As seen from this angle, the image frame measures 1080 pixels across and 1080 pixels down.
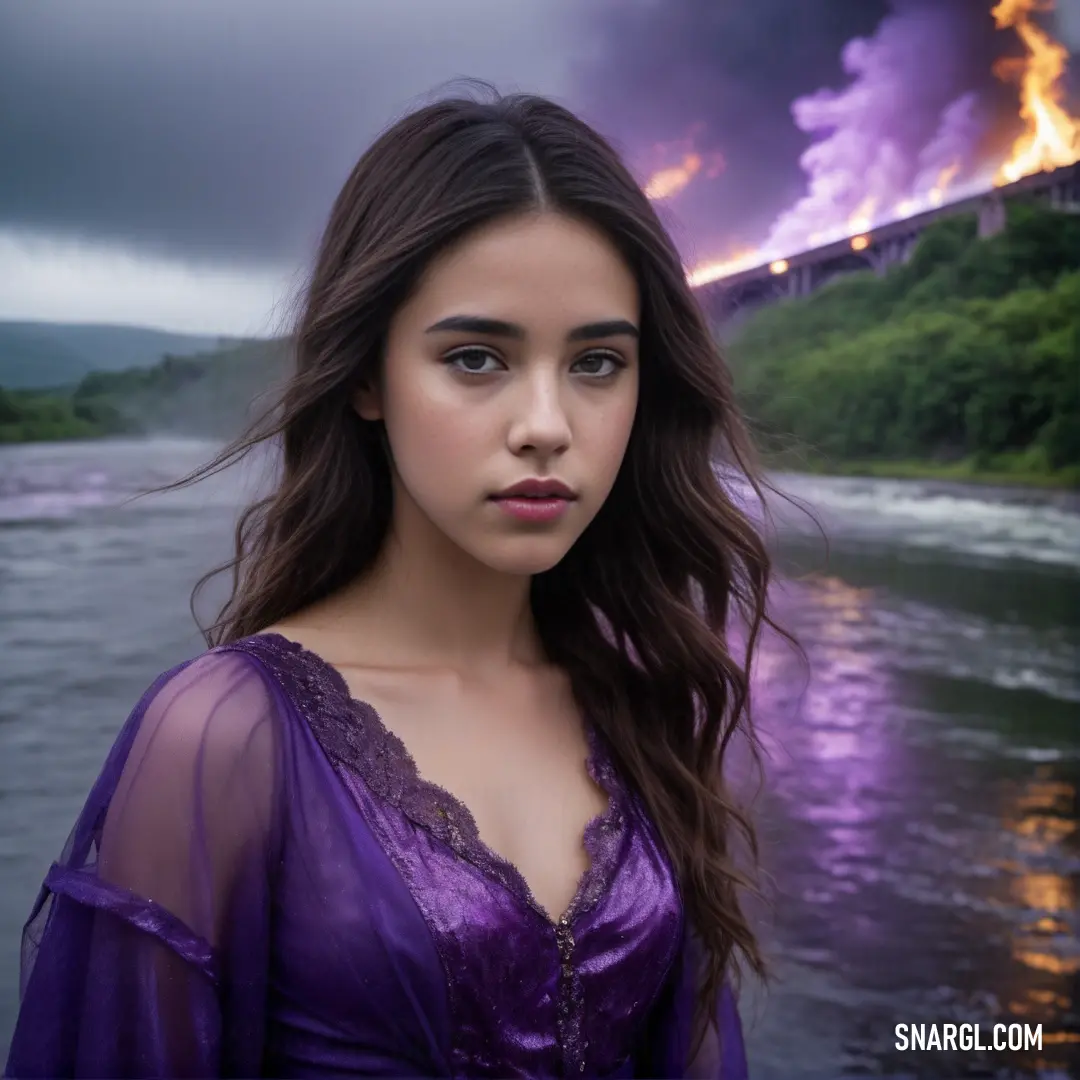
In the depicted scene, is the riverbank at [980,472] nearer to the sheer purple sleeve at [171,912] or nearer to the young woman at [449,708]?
the young woman at [449,708]

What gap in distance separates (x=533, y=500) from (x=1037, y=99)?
1.69m

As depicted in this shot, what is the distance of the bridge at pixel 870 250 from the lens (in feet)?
7.10

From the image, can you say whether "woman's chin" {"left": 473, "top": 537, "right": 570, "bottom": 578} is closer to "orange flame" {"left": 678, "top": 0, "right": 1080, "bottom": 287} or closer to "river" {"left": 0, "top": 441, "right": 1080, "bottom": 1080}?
"river" {"left": 0, "top": 441, "right": 1080, "bottom": 1080}

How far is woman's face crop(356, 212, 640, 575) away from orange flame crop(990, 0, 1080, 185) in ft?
4.93

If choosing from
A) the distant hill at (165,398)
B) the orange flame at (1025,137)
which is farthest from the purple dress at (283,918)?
the orange flame at (1025,137)

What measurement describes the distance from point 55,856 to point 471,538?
37.7 inches

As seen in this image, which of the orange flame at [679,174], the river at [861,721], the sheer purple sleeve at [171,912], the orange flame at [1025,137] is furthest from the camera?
the orange flame at [1025,137]

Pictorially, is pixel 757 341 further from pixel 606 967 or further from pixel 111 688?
pixel 606 967

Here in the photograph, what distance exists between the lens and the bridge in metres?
2.16

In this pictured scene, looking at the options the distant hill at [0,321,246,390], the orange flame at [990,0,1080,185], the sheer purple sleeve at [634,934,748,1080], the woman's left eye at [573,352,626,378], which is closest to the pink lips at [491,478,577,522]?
the woman's left eye at [573,352,626,378]

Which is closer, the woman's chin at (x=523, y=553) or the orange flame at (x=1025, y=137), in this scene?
the woman's chin at (x=523, y=553)

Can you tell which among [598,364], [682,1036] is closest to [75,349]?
[598,364]

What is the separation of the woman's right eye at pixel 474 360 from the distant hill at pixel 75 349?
38.6 inches

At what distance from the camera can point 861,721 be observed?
6.65ft
